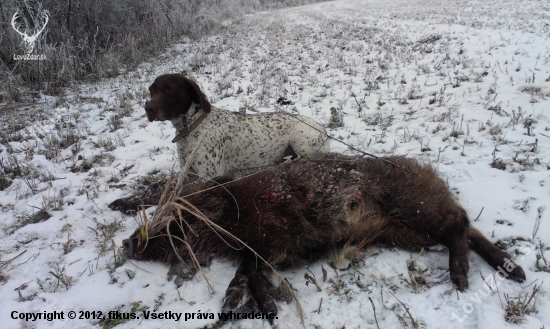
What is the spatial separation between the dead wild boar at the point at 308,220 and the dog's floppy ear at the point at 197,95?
1170 millimetres

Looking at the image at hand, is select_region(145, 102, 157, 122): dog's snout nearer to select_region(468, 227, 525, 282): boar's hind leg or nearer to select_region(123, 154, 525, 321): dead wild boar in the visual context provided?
select_region(123, 154, 525, 321): dead wild boar

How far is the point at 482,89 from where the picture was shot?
208 inches

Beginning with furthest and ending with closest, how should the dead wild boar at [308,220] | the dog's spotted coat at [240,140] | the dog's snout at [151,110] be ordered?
the dog's spotted coat at [240,140], the dog's snout at [151,110], the dead wild boar at [308,220]

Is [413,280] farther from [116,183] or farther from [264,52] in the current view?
[264,52]

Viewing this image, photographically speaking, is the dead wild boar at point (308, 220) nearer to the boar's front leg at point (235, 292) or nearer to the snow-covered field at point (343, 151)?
the boar's front leg at point (235, 292)

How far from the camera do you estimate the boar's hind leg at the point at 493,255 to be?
2209mm

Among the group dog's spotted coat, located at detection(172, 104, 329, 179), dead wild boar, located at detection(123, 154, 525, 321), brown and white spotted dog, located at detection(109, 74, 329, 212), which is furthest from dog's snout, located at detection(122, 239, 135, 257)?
dog's spotted coat, located at detection(172, 104, 329, 179)

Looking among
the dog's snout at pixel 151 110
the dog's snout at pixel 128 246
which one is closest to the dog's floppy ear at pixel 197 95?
the dog's snout at pixel 151 110

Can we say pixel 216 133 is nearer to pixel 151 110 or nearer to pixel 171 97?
pixel 171 97

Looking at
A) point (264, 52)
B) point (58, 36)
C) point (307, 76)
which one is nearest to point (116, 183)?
point (307, 76)

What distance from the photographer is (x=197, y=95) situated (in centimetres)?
367

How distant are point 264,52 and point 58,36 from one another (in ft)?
17.9

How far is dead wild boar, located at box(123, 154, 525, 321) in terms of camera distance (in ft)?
8.18

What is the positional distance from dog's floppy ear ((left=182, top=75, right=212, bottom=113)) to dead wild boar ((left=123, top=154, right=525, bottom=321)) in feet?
3.84
